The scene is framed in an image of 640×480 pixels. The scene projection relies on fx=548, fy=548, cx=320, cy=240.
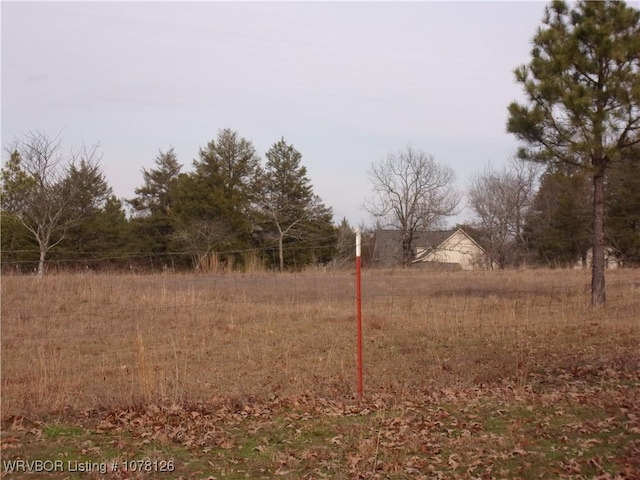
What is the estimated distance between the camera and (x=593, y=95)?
1217cm

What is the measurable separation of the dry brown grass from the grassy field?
5cm

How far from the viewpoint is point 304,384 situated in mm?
7191

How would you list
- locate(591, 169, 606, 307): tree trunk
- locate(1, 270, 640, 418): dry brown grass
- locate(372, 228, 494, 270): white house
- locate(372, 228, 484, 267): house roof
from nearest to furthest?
locate(1, 270, 640, 418): dry brown grass → locate(591, 169, 606, 307): tree trunk → locate(372, 228, 494, 270): white house → locate(372, 228, 484, 267): house roof

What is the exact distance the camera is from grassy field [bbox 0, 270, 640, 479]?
452 centimetres

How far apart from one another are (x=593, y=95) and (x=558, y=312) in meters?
4.89

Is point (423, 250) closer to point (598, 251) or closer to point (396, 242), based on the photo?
point (396, 242)

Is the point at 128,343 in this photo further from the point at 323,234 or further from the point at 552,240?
the point at 552,240

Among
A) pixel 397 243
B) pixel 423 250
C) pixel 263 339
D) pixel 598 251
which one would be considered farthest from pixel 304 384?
pixel 423 250

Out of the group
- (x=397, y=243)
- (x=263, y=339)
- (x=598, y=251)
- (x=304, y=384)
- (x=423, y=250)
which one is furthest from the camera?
(x=397, y=243)

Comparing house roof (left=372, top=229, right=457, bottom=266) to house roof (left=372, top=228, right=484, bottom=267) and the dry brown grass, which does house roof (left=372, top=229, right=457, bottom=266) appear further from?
the dry brown grass

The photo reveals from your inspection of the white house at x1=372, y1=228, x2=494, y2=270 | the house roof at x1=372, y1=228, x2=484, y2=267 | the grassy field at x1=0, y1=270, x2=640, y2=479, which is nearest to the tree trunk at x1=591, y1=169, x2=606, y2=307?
the grassy field at x1=0, y1=270, x2=640, y2=479

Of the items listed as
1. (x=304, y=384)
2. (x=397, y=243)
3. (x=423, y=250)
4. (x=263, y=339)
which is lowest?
(x=304, y=384)

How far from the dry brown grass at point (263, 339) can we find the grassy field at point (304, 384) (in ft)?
0.16

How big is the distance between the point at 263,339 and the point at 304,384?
9.89ft
